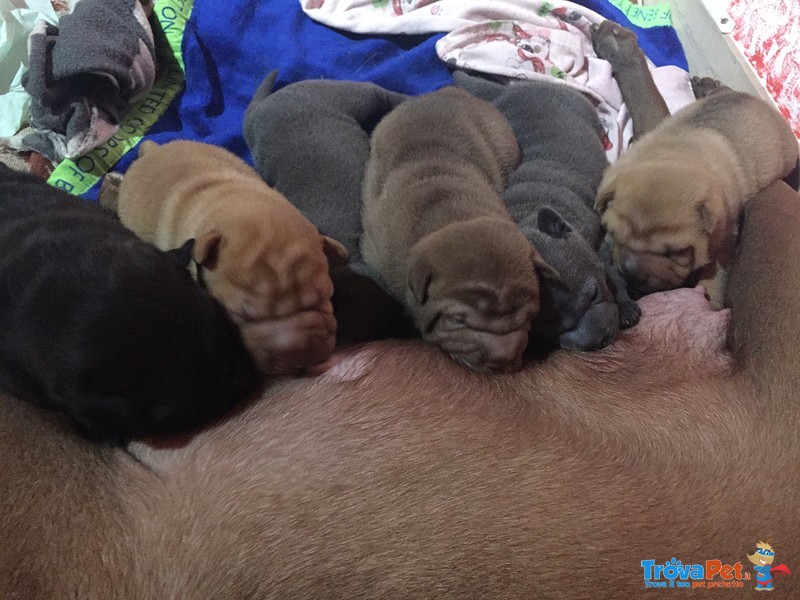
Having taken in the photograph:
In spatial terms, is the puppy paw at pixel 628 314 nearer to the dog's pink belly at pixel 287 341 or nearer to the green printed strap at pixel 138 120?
the dog's pink belly at pixel 287 341

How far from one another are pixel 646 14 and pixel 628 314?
4.80 ft

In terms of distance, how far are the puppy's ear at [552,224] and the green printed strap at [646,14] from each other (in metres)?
1.33

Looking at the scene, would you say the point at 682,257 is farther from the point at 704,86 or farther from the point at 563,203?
the point at 704,86

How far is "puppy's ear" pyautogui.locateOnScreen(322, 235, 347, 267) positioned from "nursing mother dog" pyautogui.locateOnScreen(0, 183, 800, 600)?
0.63 feet

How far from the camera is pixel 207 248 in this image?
1.20 metres

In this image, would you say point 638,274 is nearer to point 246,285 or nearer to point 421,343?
point 421,343

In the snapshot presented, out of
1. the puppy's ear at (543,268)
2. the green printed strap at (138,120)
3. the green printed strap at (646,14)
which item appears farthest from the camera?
the green printed strap at (646,14)

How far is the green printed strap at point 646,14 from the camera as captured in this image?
94.6 inches

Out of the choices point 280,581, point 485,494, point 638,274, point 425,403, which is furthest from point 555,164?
point 280,581

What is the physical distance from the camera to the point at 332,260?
4.55 feet

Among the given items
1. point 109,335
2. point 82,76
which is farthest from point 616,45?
point 109,335

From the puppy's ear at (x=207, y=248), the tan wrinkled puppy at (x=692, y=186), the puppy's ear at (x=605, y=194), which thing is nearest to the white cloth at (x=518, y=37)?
the tan wrinkled puppy at (x=692, y=186)

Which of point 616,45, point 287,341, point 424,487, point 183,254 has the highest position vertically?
point 616,45

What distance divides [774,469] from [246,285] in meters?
0.99
